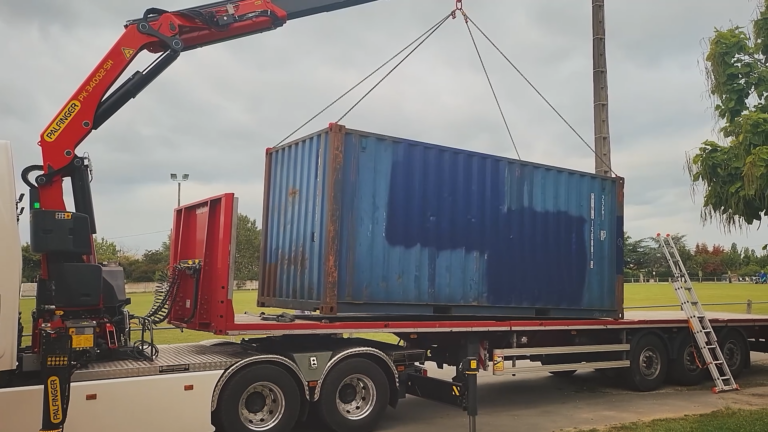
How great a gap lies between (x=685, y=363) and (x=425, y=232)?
617 centimetres

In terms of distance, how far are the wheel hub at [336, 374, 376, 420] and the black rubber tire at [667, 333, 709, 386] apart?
21.3 feet

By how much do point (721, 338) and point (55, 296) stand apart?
11448 millimetres

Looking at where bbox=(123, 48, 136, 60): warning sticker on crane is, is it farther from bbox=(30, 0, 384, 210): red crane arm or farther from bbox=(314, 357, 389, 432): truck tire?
bbox=(314, 357, 389, 432): truck tire

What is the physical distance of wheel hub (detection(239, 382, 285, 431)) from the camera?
705cm

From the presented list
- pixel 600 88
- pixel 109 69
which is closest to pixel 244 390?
pixel 109 69

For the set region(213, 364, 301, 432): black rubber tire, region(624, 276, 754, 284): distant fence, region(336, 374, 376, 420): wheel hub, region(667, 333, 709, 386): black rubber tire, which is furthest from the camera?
region(624, 276, 754, 284): distant fence

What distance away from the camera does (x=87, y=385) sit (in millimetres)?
6152

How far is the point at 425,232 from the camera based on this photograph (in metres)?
8.58

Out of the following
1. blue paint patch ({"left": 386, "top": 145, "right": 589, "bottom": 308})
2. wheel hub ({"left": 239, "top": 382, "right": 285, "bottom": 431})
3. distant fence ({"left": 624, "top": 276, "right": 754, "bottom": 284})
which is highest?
distant fence ({"left": 624, "top": 276, "right": 754, "bottom": 284})

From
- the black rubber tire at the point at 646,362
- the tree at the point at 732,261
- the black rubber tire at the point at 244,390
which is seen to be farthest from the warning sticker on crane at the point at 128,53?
the tree at the point at 732,261

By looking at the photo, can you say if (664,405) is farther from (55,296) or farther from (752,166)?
(55,296)

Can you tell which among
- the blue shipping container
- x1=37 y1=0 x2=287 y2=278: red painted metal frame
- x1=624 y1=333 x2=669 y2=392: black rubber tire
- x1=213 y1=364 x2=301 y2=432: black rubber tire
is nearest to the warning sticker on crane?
x1=37 y1=0 x2=287 y2=278: red painted metal frame

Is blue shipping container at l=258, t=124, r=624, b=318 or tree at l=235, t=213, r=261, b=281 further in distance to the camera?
tree at l=235, t=213, r=261, b=281

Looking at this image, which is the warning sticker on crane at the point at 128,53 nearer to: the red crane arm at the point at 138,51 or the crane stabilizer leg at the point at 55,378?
the red crane arm at the point at 138,51
